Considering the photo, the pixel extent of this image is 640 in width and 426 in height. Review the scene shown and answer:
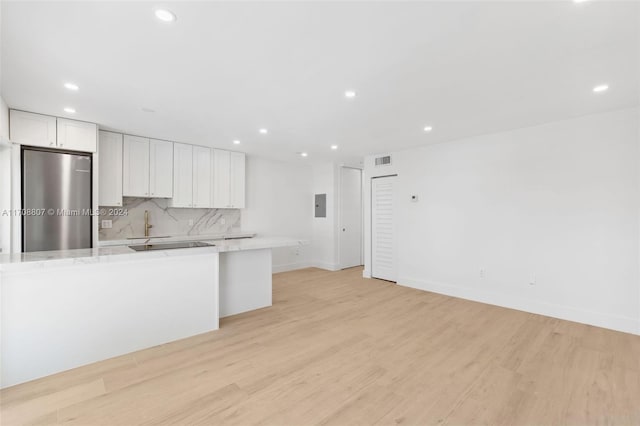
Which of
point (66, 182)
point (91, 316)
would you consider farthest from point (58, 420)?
point (66, 182)

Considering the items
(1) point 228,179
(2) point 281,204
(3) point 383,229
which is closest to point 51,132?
(1) point 228,179

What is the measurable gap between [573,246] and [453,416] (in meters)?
3.07

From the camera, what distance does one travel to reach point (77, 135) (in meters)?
3.77

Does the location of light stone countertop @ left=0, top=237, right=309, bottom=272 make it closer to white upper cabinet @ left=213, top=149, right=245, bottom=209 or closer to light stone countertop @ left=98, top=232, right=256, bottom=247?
light stone countertop @ left=98, top=232, right=256, bottom=247

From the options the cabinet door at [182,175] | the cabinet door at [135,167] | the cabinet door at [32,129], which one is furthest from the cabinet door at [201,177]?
the cabinet door at [32,129]

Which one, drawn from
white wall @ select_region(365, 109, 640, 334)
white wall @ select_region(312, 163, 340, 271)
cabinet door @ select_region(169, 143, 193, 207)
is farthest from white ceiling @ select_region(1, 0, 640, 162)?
white wall @ select_region(312, 163, 340, 271)

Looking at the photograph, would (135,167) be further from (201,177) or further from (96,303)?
(96,303)

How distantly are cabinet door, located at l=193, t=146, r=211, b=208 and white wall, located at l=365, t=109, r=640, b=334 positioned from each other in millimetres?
3720

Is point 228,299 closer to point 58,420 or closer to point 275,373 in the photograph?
point 275,373

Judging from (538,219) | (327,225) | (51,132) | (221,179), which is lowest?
(327,225)

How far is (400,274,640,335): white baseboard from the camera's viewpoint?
10.8ft

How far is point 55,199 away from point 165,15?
3.15 meters

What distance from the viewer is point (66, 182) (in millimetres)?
3680

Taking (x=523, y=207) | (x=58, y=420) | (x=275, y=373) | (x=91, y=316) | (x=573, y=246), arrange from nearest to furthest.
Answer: (x=58, y=420) < (x=275, y=373) < (x=91, y=316) < (x=573, y=246) < (x=523, y=207)
